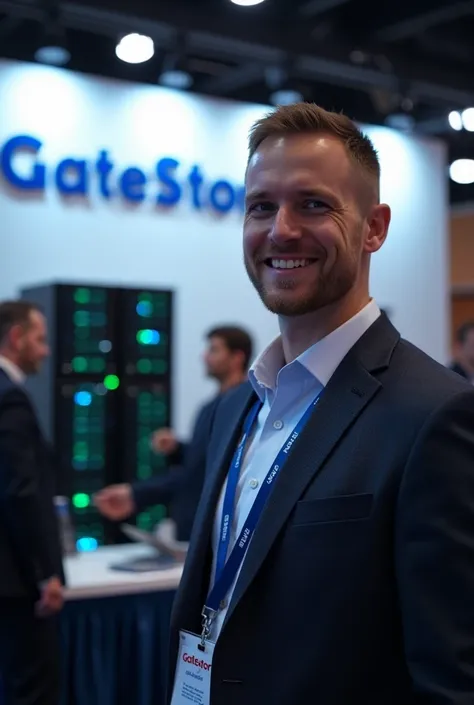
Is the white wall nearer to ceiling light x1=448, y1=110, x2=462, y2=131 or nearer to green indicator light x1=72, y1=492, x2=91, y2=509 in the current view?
ceiling light x1=448, y1=110, x2=462, y2=131

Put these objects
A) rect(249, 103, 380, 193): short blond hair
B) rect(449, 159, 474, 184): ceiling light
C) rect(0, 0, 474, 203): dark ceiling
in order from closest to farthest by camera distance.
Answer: rect(249, 103, 380, 193): short blond hair → rect(0, 0, 474, 203): dark ceiling → rect(449, 159, 474, 184): ceiling light

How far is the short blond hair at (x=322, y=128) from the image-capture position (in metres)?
1.38

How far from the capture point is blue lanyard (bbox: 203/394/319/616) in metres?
1.35

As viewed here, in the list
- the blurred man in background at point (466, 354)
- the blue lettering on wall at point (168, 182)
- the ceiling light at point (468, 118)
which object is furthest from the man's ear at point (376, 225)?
the ceiling light at point (468, 118)

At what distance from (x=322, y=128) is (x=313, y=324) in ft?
0.96

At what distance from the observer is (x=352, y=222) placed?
1.35m

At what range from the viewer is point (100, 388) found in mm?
5020

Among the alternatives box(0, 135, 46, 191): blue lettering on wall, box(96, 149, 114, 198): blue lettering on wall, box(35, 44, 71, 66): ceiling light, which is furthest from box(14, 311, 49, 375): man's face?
box(35, 44, 71, 66): ceiling light

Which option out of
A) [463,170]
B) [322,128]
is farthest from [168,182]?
[322,128]

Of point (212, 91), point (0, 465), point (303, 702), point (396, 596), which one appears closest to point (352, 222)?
point (396, 596)

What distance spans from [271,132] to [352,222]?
195 millimetres

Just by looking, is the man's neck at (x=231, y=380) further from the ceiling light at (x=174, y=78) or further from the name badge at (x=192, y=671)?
the name badge at (x=192, y=671)

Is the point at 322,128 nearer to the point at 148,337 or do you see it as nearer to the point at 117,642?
the point at 117,642

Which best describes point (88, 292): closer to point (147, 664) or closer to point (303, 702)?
point (147, 664)
